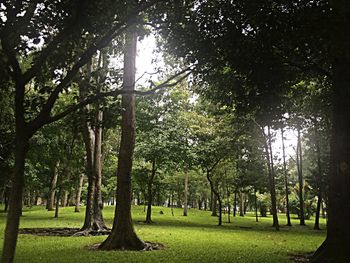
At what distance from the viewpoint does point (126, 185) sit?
13.4 m

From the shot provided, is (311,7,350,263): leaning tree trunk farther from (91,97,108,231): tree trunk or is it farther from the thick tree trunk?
(91,97,108,231): tree trunk

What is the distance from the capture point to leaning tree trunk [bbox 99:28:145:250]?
1259cm

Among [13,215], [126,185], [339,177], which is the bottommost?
[13,215]

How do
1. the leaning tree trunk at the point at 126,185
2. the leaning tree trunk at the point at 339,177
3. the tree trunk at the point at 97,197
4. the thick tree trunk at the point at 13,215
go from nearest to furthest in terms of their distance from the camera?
the thick tree trunk at the point at 13,215, the leaning tree trunk at the point at 339,177, the leaning tree trunk at the point at 126,185, the tree trunk at the point at 97,197

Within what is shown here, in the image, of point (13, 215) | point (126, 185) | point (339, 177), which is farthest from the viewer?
point (126, 185)

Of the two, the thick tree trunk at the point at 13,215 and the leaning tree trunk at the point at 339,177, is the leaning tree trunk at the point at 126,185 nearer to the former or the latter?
the leaning tree trunk at the point at 339,177

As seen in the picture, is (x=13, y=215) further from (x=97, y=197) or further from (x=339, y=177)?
(x=97, y=197)

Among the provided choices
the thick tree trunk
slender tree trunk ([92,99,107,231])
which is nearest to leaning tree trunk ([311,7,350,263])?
the thick tree trunk

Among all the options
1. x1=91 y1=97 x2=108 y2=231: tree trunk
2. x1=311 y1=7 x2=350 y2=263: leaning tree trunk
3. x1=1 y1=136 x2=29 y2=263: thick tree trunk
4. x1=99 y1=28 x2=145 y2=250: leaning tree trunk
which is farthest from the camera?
x1=91 y1=97 x2=108 y2=231: tree trunk

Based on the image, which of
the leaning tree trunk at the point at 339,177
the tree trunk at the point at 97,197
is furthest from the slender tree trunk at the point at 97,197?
the leaning tree trunk at the point at 339,177

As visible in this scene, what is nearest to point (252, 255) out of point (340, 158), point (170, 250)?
point (170, 250)

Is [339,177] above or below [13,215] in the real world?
above

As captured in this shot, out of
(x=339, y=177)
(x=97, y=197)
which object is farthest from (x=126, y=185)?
(x=339, y=177)

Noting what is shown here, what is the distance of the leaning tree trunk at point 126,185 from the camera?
12586 millimetres
